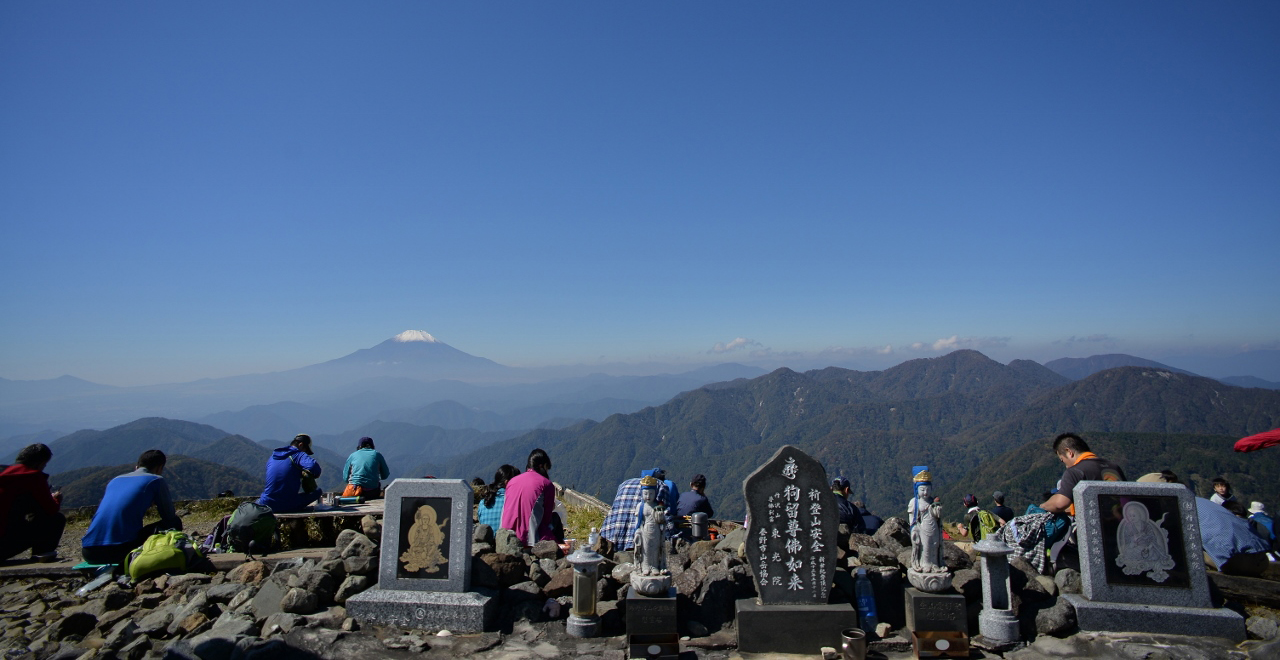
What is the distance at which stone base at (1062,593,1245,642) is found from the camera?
5.71 m

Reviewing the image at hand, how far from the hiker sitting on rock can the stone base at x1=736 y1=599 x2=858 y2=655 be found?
6823 millimetres

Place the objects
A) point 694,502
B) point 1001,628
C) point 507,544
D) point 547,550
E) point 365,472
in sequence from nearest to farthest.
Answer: point 1001,628
point 507,544
point 547,550
point 694,502
point 365,472

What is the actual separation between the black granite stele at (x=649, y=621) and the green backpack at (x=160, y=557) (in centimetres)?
565

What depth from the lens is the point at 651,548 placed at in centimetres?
606

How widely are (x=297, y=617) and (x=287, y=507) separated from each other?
2640 mm

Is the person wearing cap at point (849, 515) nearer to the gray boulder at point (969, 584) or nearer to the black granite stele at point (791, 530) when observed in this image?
the gray boulder at point (969, 584)

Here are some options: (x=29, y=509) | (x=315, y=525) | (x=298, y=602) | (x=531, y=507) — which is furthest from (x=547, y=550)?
(x=29, y=509)

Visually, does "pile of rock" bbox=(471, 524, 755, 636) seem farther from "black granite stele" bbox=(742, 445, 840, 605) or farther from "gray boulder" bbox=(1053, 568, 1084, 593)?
"gray boulder" bbox=(1053, 568, 1084, 593)

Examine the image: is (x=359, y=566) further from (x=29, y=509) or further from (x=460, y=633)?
(x=29, y=509)

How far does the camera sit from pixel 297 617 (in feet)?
20.6

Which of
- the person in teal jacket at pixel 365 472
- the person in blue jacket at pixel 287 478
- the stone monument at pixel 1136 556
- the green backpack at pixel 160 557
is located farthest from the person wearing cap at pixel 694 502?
the green backpack at pixel 160 557

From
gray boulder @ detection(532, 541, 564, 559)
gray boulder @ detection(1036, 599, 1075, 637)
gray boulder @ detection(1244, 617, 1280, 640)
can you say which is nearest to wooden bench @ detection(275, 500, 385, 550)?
gray boulder @ detection(532, 541, 564, 559)

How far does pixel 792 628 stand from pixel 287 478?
22.5 ft

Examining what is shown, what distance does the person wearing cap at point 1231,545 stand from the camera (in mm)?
6730
